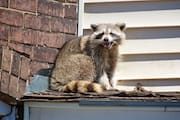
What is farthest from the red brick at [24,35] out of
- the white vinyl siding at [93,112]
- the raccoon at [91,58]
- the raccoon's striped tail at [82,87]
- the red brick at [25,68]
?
the white vinyl siding at [93,112]

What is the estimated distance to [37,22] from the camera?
497 centimetres

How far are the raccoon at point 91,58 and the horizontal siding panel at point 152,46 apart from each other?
105 mm

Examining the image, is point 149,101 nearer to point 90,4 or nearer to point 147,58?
point 147,58

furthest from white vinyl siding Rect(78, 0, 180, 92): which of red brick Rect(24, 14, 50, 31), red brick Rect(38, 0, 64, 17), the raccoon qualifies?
red brick Rect(24, 14, 50, 31)

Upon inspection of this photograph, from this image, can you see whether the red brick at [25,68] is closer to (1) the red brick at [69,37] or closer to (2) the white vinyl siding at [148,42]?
(1) the red brick at [69,37]

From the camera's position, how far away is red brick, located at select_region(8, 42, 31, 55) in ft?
15.0

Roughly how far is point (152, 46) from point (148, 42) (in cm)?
5

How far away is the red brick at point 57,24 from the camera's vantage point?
5090mm

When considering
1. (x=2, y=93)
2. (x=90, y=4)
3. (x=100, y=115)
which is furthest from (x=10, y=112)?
(x=90, y=4)

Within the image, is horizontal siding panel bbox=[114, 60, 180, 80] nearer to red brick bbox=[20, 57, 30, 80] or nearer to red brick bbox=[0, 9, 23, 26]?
red brick bbox=[20, 57, 30, 80]

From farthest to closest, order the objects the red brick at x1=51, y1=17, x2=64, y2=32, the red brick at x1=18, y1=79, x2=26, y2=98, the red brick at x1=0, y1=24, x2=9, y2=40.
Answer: the red brick at x1=51, y1=17, x2=64, y2=32, the red brick at x1=0, y1=24, x2=9, y2=40, the red brick at x1=18, y1=79, x2=26, y2=98

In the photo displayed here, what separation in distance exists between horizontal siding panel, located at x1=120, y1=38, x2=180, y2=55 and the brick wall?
Answer: 537 millimetres

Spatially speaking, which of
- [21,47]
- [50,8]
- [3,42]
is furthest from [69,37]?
[3,42]

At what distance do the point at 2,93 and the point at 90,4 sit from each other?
1474mm
